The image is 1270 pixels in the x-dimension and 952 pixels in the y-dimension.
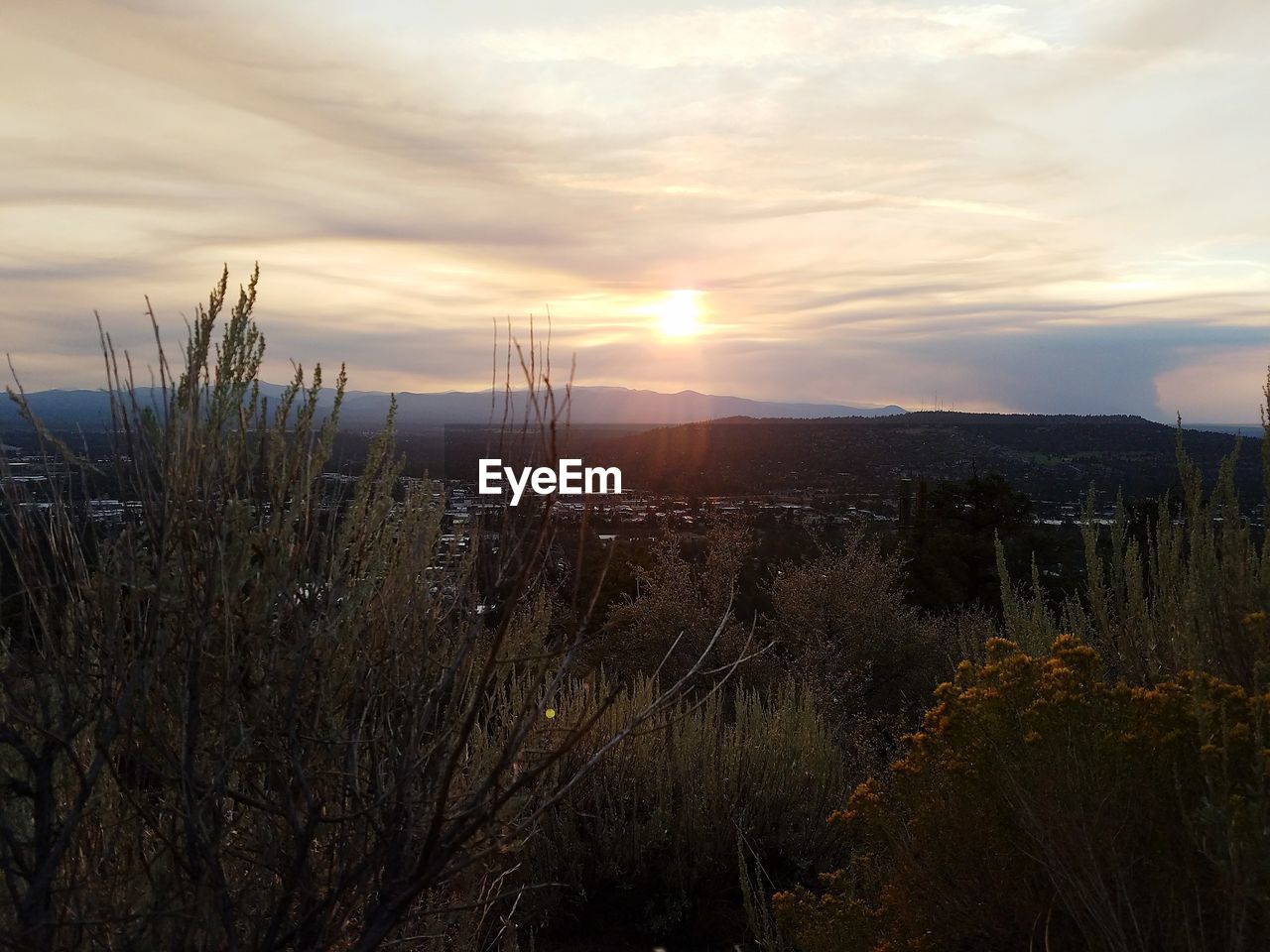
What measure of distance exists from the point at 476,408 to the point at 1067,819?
49758 mm

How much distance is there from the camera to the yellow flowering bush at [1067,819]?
2.70 meters

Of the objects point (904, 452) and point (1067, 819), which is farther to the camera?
point (904, 452)

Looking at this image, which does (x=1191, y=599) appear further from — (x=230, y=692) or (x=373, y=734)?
(x=230, y=692)

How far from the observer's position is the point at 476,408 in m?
51.5

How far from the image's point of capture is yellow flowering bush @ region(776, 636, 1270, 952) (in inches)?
106

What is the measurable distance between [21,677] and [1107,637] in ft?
14.5

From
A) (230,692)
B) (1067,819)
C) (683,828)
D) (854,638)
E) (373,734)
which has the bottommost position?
(683,828)

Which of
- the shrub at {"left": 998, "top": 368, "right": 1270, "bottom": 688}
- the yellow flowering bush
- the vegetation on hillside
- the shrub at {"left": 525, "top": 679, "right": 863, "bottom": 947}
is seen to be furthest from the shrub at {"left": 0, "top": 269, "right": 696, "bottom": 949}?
the shrub at {"left": 525, "top": 679, "right": 863, "bottom": 947}

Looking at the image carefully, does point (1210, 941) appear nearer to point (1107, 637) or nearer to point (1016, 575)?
point (1107, 637)

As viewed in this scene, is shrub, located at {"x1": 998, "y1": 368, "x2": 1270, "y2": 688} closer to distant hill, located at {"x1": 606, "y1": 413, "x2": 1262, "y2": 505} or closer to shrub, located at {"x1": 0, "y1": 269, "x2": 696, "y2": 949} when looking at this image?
shrub, located at {"x1": 0, "y1": 269, "x2": 696, "y2": 949}

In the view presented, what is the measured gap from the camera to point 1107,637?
465 centimetres

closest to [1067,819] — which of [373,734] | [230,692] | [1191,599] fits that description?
[1191,599]

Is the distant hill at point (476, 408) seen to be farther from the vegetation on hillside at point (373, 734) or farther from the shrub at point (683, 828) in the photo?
the shrub at point (683, 828)

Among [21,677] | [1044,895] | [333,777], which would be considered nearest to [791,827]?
[1044,895]
